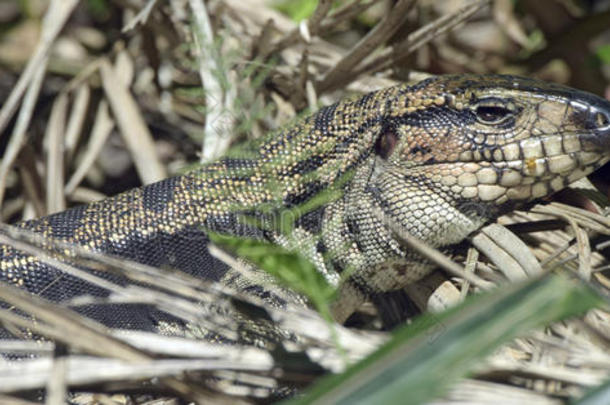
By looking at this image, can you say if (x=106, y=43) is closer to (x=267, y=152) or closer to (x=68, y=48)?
(x=68, y=48)

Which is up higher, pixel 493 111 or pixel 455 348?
pixel 493 111

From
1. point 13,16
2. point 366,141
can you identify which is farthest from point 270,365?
point 13,16

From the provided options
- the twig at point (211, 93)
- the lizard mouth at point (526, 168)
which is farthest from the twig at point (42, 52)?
the lizard mouth at point (526, 168)

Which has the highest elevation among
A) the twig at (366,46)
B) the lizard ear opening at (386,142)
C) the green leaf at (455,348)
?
the twig at (366,46)

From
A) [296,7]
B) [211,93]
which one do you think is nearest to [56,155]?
[211,93]

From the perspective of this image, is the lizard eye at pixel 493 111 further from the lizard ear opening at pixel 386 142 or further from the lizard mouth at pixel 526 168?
the lizard ear opening at pixel 386 142

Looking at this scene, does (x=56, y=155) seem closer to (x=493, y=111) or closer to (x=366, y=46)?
(x=366, y=46)
